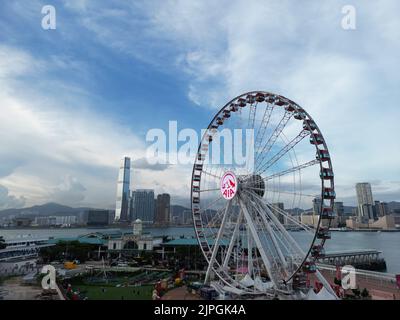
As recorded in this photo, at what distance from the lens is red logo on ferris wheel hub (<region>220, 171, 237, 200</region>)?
23.1 m

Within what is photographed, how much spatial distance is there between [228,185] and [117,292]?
16.5 m

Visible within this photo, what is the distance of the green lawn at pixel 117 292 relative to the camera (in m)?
27.2

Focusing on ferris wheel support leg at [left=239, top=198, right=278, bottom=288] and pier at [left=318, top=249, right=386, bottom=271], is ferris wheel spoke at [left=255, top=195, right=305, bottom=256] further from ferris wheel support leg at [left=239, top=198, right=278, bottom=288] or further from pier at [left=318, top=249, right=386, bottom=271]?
pier at [left=318, top=249, right=386, bottom=271]

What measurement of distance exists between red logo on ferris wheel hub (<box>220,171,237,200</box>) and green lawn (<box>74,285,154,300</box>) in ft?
39.6

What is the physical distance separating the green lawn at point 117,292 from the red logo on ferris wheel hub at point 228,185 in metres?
12.1

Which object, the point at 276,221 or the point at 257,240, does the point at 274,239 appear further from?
the point at 276,221

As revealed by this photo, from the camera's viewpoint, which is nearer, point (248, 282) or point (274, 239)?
point (274, 239)

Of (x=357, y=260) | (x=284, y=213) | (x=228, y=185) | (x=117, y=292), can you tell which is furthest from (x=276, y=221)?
(x=357, y=260)

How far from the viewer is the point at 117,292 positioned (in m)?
29.6

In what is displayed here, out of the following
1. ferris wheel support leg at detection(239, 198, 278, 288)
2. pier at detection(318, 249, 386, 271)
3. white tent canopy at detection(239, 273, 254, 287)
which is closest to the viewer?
ferris wheel support leg at detection(239, 198, 278, 288)

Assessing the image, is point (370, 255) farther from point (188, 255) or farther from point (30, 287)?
point (30, 287)

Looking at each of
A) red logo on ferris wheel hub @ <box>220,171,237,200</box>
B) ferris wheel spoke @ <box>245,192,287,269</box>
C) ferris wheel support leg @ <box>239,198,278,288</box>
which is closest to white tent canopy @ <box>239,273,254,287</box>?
ferris wheel support leg @ <box>239,198,278,288</box>
